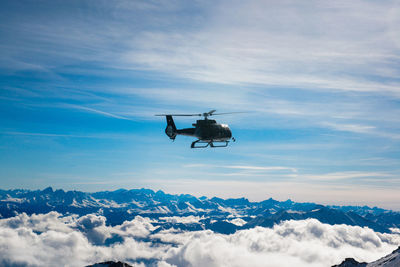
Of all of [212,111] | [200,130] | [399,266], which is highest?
[212,111]

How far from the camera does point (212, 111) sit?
188 feet

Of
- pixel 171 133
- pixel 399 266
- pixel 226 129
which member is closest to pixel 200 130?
pixel 226 129

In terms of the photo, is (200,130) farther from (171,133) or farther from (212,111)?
(171,133)

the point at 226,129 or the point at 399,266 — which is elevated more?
the point at 226,129

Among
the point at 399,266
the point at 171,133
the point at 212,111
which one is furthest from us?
the point at 399,266

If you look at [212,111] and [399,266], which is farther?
[399,266]

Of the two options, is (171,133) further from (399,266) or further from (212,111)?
(399,266)

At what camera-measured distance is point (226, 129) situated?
60406 mm

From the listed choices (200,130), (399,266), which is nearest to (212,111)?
(200,130)

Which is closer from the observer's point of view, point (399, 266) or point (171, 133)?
point (171, 133)

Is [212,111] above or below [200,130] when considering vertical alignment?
above

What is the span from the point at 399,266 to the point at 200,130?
659ft

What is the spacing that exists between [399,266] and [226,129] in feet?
647

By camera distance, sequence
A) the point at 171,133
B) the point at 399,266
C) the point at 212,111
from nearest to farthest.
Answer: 1. the point at 212,111
2. the point at 171,133
3. the point at 399,266
